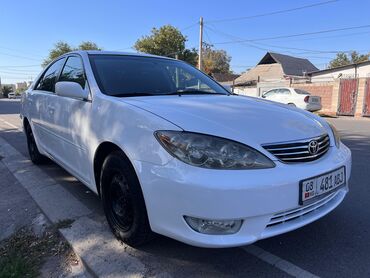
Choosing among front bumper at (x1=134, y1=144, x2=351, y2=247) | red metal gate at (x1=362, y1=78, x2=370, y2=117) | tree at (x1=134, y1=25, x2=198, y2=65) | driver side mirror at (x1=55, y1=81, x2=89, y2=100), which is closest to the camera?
front bumper at (x1=134, y1=144, x2=351, y2=247)

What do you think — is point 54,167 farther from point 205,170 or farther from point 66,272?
point 205,170

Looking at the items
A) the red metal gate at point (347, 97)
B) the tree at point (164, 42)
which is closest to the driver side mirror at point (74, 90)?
the red metal gate at point (347, 97)

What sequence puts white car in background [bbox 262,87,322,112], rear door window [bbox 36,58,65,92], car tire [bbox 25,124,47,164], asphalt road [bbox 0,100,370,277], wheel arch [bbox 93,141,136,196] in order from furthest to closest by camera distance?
white car in background [bbox 262,87,322,112], car tire [bbox 25,124,47,164], rear door window [bbox 36,58,65,92], wheel arch [bbox 93,141,136,196], asphalt road [bbox 0,100,370,277]

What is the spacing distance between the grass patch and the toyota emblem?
2.04 meters

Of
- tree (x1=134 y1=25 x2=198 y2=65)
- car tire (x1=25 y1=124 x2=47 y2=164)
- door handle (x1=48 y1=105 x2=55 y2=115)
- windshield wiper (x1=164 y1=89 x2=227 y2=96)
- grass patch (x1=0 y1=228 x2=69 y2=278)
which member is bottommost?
grass patch (x1=0 y1=228 x2=69 y2=278)

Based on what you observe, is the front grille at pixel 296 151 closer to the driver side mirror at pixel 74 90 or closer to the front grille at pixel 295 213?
the front grille at pixel 295 213

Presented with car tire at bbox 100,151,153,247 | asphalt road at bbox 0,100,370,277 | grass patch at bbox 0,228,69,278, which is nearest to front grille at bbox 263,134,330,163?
asphalt road at bbox 0,100,370,277

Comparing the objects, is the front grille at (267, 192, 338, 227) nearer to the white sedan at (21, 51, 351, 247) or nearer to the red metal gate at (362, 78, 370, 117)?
the white sedan at (21, 51, 351, 247)

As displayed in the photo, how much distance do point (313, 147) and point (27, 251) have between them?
2.37m

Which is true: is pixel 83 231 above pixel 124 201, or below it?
below

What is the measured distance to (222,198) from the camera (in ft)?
6.93

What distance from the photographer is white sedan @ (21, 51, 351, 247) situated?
2.17 m

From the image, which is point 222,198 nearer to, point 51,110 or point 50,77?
point 51,110

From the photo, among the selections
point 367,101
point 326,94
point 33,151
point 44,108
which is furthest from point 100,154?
point 326,94
